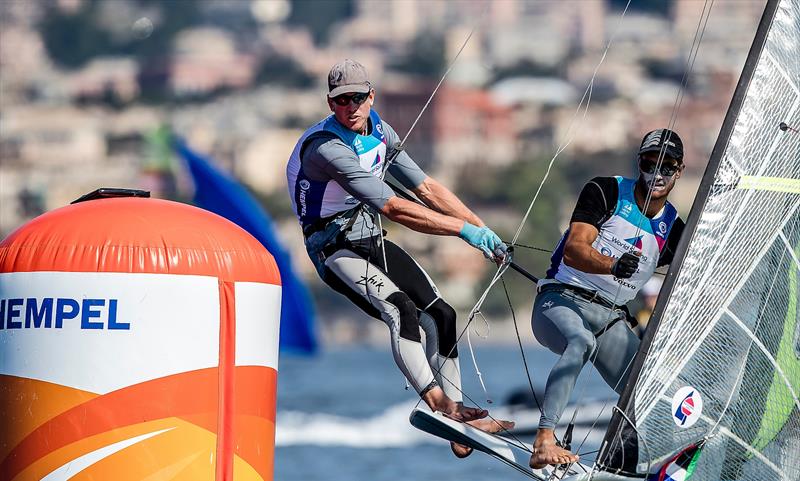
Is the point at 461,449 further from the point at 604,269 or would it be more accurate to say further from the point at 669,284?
the point at 669,284

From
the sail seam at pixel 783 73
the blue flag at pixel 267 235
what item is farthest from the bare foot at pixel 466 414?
the blue flag at pixel 267 235

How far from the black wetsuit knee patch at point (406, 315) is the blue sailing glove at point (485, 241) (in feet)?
1.50

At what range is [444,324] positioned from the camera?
704 centimetres

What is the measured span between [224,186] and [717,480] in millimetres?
16739

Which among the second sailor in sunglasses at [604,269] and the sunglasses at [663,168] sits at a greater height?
the sunglasses at [663,168]

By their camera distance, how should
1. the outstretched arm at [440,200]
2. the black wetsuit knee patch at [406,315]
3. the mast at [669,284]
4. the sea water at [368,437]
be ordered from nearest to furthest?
the mast at [669,284], the black wetsuit knee patch at [406,315], the outstretched arm at [440,200], the sea water at [368,437]

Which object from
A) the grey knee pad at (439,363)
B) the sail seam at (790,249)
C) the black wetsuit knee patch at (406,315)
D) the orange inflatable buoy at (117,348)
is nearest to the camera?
the orange inflatable buoy at (117,348)

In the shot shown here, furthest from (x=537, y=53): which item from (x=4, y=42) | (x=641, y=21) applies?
(x=4, y=42)

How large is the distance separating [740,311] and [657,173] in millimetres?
618

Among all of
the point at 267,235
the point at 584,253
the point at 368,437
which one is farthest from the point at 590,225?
the point at 267,235

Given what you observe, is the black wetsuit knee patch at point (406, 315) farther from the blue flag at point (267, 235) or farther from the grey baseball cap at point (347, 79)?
the blue flag at point (267, 235)

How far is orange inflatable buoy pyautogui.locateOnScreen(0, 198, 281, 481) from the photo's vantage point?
20.0ft

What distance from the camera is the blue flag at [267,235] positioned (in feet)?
70.3

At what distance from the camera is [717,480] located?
21.7 feet
